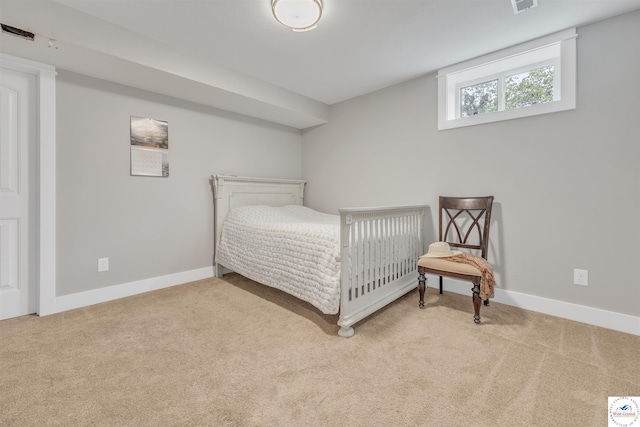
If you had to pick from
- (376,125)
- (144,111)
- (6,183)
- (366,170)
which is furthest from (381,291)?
(6,183)

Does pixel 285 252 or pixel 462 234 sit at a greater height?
pixel 462 234

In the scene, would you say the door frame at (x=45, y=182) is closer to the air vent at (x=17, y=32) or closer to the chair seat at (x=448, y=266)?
the air vent at (x=17, y=32)

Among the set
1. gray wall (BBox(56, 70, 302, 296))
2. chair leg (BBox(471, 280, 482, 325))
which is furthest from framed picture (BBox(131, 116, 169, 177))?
chair leg (BBox(471, 280, 482, 325))

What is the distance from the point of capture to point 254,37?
2184 mm

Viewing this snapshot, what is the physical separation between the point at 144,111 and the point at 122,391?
8.01 feet

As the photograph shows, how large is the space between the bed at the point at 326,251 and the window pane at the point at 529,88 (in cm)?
123

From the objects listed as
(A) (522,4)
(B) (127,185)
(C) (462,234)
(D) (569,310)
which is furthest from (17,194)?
(D) (569,310)

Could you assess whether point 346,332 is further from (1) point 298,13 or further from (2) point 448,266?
(1) point 298,13

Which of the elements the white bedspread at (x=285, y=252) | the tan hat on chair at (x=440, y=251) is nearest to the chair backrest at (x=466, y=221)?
the tan hat on chair at (x=440, y=251)

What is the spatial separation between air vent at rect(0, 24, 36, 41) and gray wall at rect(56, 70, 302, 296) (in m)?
0.48

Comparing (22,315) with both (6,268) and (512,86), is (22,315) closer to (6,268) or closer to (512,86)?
(6,268)

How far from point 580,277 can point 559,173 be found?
0.81 metres

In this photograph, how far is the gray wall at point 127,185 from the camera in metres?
2.29

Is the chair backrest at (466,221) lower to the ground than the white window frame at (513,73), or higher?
lower
